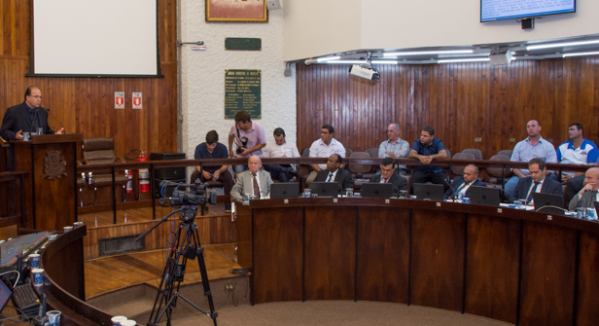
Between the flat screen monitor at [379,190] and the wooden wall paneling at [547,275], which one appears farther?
the flat screen monitor at [379,190]

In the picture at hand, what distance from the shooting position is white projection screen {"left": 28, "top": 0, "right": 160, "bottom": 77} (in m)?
8.31

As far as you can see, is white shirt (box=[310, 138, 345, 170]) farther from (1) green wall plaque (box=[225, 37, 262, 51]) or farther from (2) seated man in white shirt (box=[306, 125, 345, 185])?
(1) green wall plaque (box=[225, 37, 262, 51])

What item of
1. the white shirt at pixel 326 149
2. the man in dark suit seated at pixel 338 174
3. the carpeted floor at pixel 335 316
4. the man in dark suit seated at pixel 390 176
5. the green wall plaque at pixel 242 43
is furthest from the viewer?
the green wall plaque at pixel 242 43

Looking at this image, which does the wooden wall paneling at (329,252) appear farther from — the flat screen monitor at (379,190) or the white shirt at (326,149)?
the white shirt at (326,149)

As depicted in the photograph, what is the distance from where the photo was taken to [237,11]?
8.99 m

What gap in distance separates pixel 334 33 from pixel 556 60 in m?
3.57

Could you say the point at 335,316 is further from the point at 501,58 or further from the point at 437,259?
the point at 501,58

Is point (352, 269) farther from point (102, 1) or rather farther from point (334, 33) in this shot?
point (102, 1)

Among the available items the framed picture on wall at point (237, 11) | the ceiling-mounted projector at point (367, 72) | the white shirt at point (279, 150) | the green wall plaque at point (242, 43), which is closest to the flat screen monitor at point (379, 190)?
the white shirt at point (279, 150)

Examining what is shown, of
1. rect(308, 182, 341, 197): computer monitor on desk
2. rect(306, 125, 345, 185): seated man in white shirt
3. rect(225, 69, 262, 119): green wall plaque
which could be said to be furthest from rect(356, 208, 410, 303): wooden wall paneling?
rect(225, 69, 262, 119): green wall plaque

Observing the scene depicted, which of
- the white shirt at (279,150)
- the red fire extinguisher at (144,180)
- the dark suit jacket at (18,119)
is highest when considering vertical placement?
the dark suit jacket at (18,119)

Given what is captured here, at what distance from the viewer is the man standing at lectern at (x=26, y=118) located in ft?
17.5

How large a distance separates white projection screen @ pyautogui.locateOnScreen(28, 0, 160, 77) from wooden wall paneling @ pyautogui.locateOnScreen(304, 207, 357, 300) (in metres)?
4.79

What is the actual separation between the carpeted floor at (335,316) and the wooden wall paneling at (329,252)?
0.14 metres
